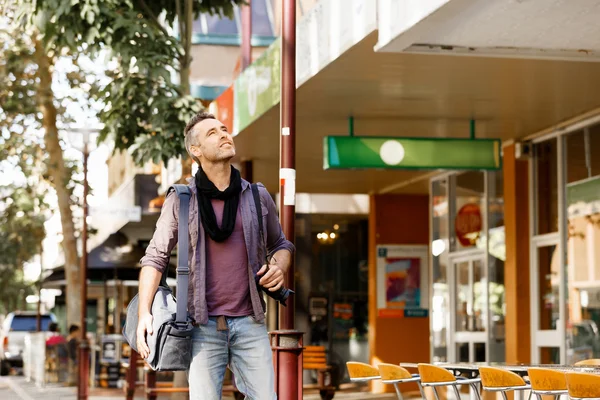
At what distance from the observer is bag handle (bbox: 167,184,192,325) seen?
5.51 m

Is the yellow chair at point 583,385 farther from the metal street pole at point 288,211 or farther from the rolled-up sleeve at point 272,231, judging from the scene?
the metal street pole at point 288,211

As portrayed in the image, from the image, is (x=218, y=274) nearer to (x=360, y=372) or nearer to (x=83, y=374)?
(x=360, y=372)

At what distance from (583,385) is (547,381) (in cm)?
68

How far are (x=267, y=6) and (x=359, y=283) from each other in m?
7.44

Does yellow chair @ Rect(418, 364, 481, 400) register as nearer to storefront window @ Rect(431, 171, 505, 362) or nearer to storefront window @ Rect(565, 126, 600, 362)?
storefront window @ Rect(565, 126, 600, 362)

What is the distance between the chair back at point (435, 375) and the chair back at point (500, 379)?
0.70 metres

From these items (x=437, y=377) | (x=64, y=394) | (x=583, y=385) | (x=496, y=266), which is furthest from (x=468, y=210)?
(x=583, y=385)

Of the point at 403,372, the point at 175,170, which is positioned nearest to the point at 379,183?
the point at 175,170

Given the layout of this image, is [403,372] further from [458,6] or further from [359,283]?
[359,283]

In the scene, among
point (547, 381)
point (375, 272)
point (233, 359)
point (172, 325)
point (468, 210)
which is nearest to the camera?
point (172, 325)

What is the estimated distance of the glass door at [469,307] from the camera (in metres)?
17.4

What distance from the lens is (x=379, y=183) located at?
21.3 metres

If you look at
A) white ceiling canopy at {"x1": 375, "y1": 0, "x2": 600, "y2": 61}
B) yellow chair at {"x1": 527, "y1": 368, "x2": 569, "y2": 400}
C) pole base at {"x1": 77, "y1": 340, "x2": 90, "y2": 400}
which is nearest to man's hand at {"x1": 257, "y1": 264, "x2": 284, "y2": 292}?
yellow chair at {"x1": 527, "y1": 368, "x2": 569, "y2": 400}

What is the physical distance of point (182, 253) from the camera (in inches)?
220
